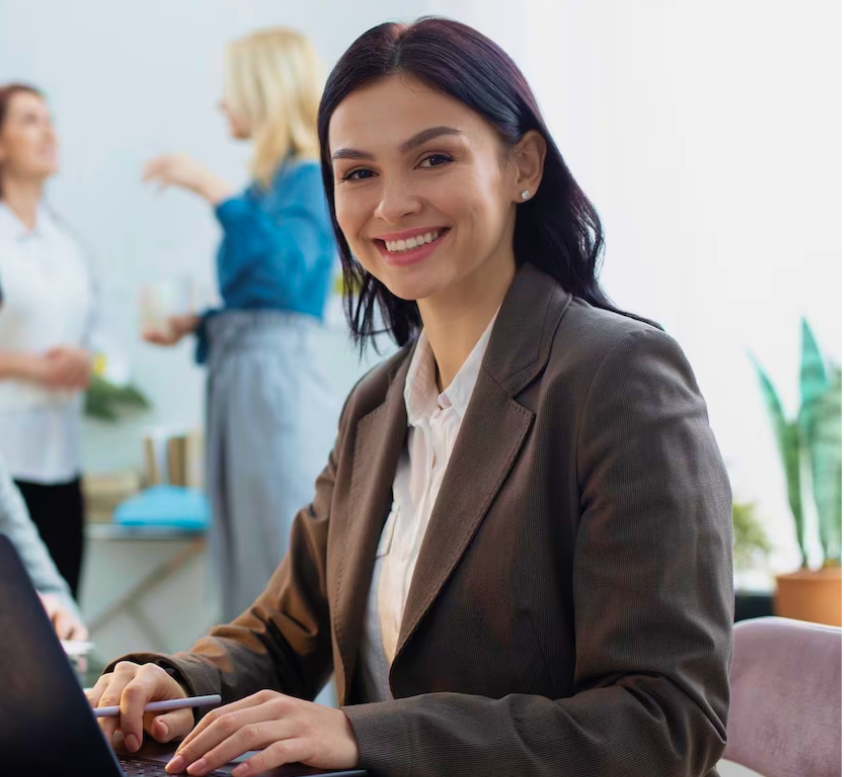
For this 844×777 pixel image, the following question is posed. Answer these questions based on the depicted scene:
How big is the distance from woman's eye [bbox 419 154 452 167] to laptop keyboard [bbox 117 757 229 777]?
64 cm

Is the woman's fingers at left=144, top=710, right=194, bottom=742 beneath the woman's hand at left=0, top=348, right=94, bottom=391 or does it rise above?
above

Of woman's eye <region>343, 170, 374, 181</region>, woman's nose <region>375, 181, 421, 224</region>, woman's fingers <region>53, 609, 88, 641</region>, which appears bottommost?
woman's fingers <region>53, 609, 88, 641</region>

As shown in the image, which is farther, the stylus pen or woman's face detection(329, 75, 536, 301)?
woman's face detection(329, 75, 536, 301)

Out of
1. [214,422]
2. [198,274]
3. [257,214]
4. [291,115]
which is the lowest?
[214,422]

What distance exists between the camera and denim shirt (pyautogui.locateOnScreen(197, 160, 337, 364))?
334cm

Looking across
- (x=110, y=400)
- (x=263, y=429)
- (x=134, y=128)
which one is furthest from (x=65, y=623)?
(x=134, y=128)

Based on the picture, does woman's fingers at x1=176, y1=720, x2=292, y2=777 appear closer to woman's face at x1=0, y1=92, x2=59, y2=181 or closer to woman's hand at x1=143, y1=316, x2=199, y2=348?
woman's hand at x1=143, y1=316, x2=199, y2=348

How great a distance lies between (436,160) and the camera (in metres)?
1.24

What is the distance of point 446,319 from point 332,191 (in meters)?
0.23

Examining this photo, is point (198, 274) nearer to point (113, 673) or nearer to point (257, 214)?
point (257, 214)

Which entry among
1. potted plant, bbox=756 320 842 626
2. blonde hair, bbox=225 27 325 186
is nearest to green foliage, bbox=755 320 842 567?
potted plant, bbox=756 320 842 626

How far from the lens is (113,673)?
1.12 metres

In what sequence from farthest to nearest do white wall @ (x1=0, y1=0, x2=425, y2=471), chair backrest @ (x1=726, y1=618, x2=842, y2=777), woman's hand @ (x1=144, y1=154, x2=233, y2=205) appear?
white wall @ (x1=0, y1=0, x2=425, y2=471), woman's hand @ (x1=144, y1=154, x2=233, y2=205), chair backrest @ (x1=726, y1=618, x2=842, y2=777)

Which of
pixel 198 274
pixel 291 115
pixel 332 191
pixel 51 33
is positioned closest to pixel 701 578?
pixel 332 191
